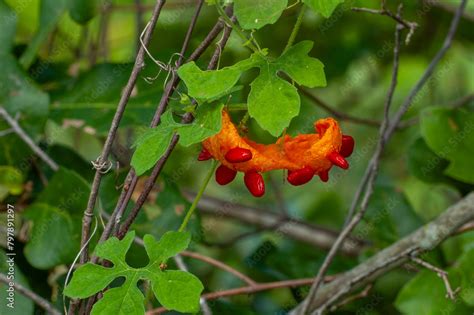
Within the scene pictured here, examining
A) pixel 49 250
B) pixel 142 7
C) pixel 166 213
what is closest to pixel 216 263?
pixel 166 213

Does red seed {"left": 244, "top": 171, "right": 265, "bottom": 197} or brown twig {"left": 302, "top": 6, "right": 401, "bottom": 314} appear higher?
red seed {"left": 244, "top": 171, "right": 265, "bottom": 197}

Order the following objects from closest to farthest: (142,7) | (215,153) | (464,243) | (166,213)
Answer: (215,153), (166,213), (464,243), (142,7)

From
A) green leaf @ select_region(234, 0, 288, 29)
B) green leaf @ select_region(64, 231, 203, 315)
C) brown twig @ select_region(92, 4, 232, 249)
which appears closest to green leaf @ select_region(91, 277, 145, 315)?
green leaf @ select_region(64, 231, 203, 315)

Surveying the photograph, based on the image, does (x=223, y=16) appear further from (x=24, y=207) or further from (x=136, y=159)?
(x=24, y=207)

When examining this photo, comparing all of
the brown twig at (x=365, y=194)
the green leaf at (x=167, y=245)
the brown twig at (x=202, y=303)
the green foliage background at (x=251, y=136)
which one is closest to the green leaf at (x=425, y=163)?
the green foliage background at (x=251, y=136)

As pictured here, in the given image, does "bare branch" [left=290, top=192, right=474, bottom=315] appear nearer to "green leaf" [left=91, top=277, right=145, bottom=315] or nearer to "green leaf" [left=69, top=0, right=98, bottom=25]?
"green leaf" [left=91, top=277, right=145, bottom=315]

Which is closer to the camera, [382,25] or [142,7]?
[142,7]

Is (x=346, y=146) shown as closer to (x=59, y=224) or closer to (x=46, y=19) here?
(x=59, y=224)

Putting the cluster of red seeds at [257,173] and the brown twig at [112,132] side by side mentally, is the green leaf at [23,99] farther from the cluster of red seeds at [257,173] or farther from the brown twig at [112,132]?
the cluster of red seeds at [257,173]

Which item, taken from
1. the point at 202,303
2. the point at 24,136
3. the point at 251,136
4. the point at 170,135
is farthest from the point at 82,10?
the point at 170,135
